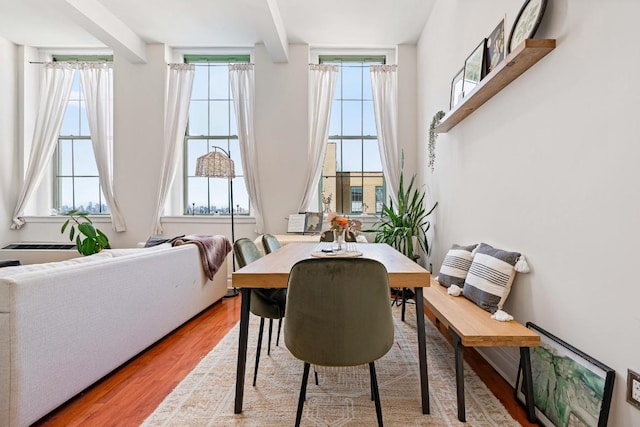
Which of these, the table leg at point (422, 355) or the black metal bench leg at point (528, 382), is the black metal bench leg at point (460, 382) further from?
the black metal bench leg at point (528, 382)

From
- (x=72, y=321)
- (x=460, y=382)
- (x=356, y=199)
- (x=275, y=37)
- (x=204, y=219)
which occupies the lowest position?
(x=460, y=382)

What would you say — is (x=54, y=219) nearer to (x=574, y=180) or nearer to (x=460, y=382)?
(x=460, y=382)

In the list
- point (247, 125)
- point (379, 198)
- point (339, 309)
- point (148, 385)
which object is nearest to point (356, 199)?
point (379, 198)

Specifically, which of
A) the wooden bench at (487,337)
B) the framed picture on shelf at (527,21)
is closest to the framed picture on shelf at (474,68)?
the framed picture on shelf at (527,21)

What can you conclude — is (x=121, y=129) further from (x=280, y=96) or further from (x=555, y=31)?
(x=555, y=31)

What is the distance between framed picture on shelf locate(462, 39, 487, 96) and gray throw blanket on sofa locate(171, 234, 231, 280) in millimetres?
2715

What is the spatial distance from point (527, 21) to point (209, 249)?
3056 millimetres

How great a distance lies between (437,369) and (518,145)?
147 cm

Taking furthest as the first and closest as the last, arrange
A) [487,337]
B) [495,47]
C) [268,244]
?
[268,244], [495,47], [487,337]

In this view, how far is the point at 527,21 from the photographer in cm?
173

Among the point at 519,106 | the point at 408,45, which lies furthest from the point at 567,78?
the point at 408,45

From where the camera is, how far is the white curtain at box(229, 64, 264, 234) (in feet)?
14.8

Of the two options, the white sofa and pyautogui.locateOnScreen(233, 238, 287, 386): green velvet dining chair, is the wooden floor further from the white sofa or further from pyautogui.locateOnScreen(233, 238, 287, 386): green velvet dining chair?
pyautogui.locateOnScreen(233, 238, 287, 386): green velvet dining chair

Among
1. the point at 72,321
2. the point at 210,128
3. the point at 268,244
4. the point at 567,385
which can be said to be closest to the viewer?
the point at 567,385
